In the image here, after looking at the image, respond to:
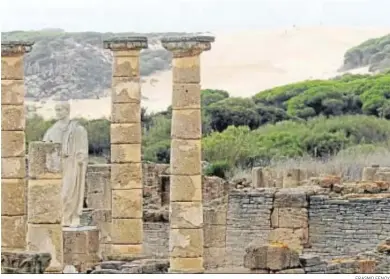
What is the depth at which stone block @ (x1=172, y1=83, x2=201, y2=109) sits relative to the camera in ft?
83.6

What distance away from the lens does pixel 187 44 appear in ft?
82.9

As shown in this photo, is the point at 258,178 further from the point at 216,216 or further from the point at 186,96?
the point at 186,96

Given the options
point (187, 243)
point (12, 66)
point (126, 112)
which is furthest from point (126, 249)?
point (12, 66)

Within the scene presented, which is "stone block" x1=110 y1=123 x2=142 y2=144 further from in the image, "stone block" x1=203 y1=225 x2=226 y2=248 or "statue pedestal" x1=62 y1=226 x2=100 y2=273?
"stone block" x1=203 y1=225 x2=226 y2=248

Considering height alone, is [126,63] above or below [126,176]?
above

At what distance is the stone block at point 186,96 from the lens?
83.6 ft

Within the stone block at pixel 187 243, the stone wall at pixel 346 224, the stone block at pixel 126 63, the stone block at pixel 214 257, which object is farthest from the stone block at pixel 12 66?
the stone wall at pixel 346 224

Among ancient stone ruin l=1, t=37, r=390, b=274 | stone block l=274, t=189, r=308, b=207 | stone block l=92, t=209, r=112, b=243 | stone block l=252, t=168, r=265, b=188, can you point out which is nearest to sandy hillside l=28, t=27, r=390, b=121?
stone block l=252, t=168, r=265, b=188

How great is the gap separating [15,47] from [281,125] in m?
Result: 30.6

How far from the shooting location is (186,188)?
25469 millimetres

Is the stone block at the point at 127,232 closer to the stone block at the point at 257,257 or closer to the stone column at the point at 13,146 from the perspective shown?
the stone column at the point at 13,146

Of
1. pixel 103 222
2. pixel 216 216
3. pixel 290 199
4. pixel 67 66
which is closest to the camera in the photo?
pixel 290 199

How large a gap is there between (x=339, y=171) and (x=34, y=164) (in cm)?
1725

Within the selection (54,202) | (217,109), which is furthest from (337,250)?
(217,109)
